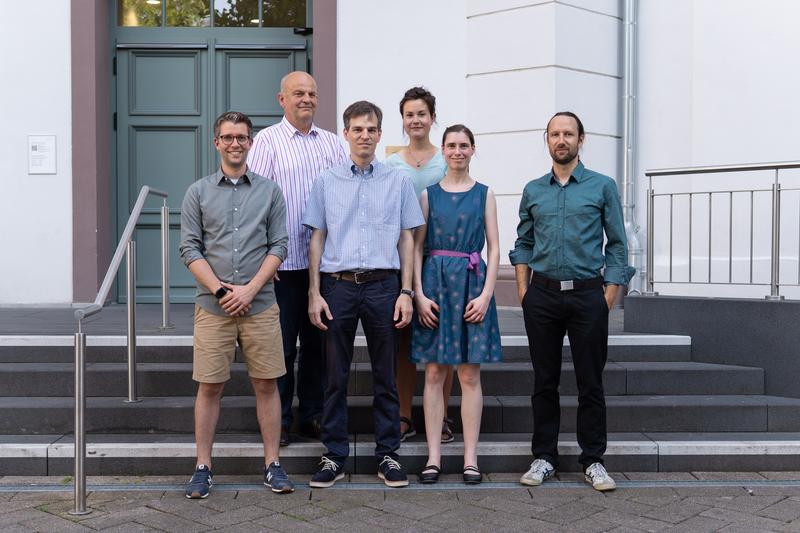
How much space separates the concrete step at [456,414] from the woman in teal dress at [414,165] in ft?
0.66

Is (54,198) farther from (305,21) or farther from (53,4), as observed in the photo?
(305,21)

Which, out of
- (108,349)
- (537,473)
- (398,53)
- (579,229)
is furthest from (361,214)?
(398,53)

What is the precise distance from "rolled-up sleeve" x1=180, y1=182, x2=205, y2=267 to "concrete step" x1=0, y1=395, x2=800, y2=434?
1147 mm

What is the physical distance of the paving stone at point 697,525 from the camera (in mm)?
4051

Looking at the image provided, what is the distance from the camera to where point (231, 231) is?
4.50m

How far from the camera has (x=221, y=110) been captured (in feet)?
27.8

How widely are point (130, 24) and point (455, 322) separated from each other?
5.26 meters

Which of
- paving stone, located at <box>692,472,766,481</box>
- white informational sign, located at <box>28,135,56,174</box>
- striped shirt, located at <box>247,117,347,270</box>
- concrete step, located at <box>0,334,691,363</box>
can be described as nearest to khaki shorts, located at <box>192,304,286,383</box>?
striped shirt, located at <box>247,117,347,270</box>

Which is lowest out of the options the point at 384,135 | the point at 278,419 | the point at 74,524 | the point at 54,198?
the point at 74,524

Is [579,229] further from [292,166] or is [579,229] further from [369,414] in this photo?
[369,414]

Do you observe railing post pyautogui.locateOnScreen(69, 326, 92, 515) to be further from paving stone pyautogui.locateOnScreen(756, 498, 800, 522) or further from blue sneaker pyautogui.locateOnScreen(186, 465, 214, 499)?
paving stone pyautogui.locateOnScreen(756, 498, 800, 522)

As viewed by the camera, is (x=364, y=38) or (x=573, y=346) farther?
(x=364, y=38)

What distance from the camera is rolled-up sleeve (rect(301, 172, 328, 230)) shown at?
15.3 feet

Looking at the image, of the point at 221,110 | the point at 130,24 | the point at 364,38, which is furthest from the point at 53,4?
the point at 364,38
